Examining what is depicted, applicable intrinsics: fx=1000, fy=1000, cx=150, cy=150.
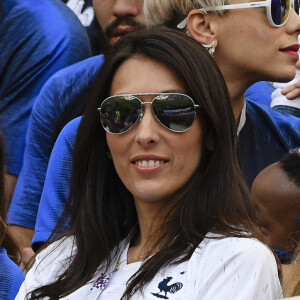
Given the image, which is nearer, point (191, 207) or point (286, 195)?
point (191, 207)

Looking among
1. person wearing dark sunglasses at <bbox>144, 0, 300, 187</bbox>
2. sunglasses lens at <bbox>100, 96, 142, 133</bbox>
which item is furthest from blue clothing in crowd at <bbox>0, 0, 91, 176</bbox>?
sunglasses lens at <bbox>100, 96, 142, 133</bbox>

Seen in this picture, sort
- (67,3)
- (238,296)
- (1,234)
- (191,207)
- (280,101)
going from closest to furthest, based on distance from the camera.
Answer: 1. (238,296)
2. (191,207)
3. (1,234)
4. (280,101)
5. (67,3)

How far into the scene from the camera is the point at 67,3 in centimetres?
555

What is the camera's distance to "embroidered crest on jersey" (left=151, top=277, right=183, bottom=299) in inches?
112

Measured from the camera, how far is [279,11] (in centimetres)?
397

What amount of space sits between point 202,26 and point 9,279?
1.27m

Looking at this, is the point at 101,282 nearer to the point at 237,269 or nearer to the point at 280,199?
the point at 237,269

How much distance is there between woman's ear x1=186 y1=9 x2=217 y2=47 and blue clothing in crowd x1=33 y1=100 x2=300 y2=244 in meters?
0.38

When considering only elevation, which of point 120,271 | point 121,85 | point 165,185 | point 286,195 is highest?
point 121,85

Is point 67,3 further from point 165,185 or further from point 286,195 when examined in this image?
point 165,185

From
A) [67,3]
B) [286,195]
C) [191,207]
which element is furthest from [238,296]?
[67,3]

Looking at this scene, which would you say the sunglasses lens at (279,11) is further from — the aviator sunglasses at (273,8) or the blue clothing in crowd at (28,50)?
the blue clothing in crowd at (28,50)

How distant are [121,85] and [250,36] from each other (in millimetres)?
897

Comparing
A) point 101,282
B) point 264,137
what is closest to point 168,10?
point 264,137
